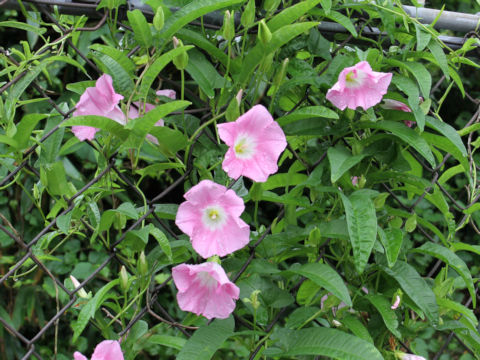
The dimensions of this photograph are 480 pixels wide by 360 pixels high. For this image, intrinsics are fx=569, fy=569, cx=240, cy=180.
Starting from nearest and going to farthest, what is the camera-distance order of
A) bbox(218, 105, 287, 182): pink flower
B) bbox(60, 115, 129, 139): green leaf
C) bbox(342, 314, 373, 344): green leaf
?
bbox(60, 115, 129, 139): green leaf, bbox(218, 105, 287, 182): pink flower, bbox(342, 314, 373, 344): green leaf

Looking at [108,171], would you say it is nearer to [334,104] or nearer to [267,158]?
[267,158]

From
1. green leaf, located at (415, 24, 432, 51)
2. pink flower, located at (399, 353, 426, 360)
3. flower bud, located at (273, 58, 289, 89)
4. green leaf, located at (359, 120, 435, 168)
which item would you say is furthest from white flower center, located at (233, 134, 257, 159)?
pink flower, located at (399, 353, 426, 360)

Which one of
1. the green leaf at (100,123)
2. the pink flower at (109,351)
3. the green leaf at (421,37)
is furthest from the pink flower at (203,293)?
the green leaf at (421,37)

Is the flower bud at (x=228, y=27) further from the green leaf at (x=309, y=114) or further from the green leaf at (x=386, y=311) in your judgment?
the green leaf at (x=386, y=311)

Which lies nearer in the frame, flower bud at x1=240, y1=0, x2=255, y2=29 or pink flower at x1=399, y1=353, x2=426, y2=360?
flower bud at x1=240, y1=0, x2=255, y2=29

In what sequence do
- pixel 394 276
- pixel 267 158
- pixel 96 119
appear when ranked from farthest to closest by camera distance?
pixel 394 276
pixel 267 158
pixel 96 119

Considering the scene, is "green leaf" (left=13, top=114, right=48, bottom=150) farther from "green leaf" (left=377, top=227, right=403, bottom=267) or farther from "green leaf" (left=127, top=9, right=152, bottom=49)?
"green leaf" (left=377, top=227, right=403, bottom=267)

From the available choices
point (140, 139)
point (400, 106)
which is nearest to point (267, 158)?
point (140, 139)
